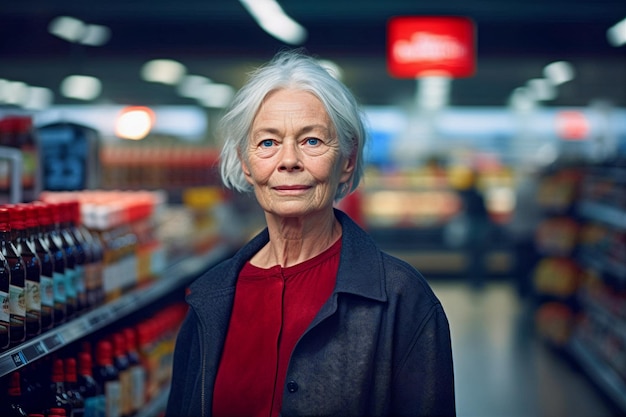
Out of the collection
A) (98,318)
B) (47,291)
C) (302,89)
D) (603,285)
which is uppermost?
(302,89)

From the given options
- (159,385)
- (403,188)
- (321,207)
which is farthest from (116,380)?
(403,188)

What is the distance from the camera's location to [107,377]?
10.8 ft

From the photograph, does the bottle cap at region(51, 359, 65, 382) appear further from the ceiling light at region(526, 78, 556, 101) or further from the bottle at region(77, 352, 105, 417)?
the ceiling light at region(526, 78, 556, 101)

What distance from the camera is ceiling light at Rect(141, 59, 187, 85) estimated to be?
12984 mm

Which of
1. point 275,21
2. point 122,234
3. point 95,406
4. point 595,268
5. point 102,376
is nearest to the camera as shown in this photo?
point 95,406

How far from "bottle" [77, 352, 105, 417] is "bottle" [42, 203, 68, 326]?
0.68 ft

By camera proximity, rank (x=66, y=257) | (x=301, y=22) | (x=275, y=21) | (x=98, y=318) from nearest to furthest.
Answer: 1. (x=66, y=257)
2. (x=98, y=318)
3. (x=275, y=21)
4. (x=301, y=22)

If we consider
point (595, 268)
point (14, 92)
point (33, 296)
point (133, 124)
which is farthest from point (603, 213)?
point (14, 92)

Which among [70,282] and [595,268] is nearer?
[70,282]

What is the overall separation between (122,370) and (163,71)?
10746mm

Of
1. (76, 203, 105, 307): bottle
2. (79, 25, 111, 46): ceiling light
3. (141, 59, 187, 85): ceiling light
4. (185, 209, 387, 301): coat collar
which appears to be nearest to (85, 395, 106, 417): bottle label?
(76, 203, 105, 307): bottle

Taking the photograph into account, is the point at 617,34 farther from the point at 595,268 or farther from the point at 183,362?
the point at 183,362

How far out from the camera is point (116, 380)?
3.41 m

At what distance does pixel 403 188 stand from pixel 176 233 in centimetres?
832
